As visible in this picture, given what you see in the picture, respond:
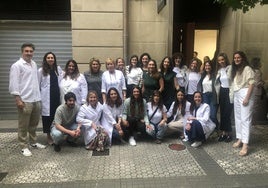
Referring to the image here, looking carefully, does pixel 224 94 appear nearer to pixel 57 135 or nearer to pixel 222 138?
pixel 222 138

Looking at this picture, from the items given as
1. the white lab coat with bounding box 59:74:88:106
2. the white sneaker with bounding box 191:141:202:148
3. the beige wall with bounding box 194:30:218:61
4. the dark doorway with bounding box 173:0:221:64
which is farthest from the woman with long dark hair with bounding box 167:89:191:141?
the beige wall with bounding box 194:30:218:61

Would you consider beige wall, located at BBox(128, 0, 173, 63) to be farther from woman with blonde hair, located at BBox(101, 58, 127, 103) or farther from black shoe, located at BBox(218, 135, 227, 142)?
black shoe, located at BBox(218, 135, 227, 142)

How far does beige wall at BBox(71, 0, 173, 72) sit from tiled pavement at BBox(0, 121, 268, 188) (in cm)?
289

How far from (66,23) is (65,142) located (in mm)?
3640

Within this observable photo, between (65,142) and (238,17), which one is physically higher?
(238,17)

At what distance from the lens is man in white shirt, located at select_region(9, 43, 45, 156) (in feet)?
17.5

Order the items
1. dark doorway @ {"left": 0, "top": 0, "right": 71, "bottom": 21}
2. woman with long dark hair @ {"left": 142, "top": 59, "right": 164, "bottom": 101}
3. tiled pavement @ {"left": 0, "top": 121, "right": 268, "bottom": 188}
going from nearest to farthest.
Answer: tiled pavement @ {"left": 0, "top": 121, "right": 268, "bottom": 188} < woman with long dark hair @ {"left": 142, "top": 59, "right": 164, "bottom": 101} < dark doorway @ {"left": 0, "top": 0, "right": 71, "bottom": 21}

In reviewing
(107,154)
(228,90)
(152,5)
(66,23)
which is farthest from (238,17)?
(107,154)

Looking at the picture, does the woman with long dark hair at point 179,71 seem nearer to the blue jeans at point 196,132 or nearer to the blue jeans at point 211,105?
the blue jeans at point 211,105

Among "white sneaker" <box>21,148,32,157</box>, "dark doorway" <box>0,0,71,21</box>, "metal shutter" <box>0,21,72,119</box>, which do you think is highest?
"dark doorway" <box>0,0,71,21</box>

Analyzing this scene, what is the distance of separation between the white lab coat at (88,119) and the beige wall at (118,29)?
250 cm

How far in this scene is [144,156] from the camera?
5.49 metres

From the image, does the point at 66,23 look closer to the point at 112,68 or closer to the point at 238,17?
the point at 112,68

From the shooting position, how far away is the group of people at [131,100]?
5.61 meters
